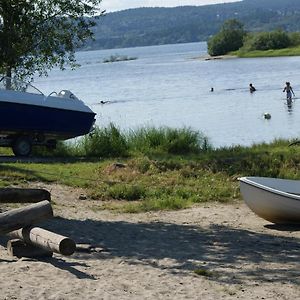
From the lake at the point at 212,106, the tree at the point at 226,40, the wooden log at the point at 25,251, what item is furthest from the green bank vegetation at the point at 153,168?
the tree at the point at 226,40

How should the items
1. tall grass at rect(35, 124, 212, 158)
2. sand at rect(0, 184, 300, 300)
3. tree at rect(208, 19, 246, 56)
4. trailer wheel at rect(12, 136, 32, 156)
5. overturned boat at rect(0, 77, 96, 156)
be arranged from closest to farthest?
sand at rect(0, 184, 300, 300)
overturned boat at rect(0, 77, 96, 156)
trailer wheel at rect(12, 136, 32, 156)
tall grass at rect(35, 124, 212, 158)
tree at rect(208, 19, 246, 56)

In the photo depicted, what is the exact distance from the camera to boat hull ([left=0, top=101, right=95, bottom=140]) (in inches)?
833

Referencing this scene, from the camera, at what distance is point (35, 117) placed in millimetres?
21641

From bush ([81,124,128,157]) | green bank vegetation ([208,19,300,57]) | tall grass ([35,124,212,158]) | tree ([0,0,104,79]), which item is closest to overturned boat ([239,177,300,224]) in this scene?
tree ([0,0,104,79])

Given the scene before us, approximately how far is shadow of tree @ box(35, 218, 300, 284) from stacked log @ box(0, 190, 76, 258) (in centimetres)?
67

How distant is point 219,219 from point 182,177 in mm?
3639

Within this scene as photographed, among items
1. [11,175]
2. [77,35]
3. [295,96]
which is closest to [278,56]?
[295,96]

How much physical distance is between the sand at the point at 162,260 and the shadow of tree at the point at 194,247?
0.04 feet

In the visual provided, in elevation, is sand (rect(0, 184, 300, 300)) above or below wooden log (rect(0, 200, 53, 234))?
below

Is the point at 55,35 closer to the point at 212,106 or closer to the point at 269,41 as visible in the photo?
the point at 212,106

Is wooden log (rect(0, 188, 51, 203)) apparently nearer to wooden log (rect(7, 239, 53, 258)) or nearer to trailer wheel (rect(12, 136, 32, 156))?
wooden log (rect(7, 239, 53, 258))

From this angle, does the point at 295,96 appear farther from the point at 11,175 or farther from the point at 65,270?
the point at 65,270

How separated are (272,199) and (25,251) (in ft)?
15.6

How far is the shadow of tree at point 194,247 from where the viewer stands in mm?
9688
